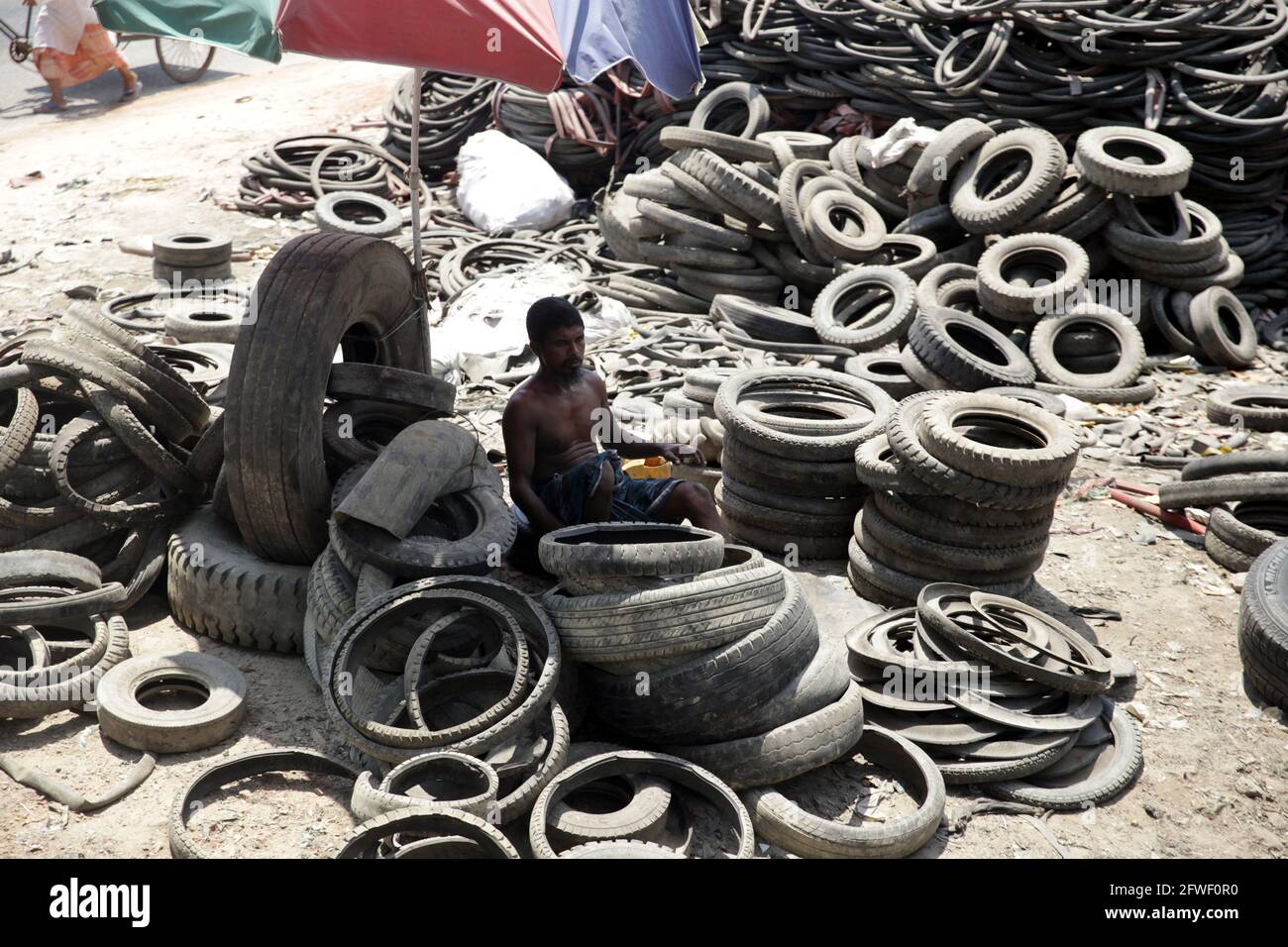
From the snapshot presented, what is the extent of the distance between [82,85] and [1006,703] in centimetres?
1692

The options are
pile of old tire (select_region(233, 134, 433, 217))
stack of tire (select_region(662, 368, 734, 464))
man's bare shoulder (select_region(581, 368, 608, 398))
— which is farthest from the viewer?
pile of old tire (select_region(233, 134, 433, 217))

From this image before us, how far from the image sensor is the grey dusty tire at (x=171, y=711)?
15.1 feet

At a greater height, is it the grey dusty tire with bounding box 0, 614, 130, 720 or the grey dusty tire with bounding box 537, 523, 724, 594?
the grey dusty tire with bounding box 537, 523, 724, 594

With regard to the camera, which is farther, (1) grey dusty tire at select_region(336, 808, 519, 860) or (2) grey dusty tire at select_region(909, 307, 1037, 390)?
(2) grey dusty tire at select_region(909, 307, 1037, 390)

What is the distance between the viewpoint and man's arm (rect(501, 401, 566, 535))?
5426 millimetres

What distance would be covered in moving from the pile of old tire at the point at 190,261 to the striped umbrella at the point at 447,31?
5.47 meters

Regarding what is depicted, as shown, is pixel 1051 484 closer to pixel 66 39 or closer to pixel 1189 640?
pixel 1189 640

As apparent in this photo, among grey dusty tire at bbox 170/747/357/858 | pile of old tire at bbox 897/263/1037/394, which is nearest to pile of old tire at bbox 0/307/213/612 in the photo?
grey dusty tire at bbox 170/747/357/858

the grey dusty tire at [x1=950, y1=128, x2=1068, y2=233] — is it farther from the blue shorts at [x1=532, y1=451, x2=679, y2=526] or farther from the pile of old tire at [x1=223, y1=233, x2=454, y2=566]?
the pile of old tire at [x1=223, y1=233, x2=454, y2=566]

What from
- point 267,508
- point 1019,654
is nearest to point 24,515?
point 267,508

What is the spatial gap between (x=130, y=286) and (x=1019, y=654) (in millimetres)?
8431

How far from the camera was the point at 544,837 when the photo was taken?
3.94m

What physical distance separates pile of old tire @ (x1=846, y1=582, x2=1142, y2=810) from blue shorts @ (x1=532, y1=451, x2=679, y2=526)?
1.16 metres

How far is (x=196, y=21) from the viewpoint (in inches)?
195
